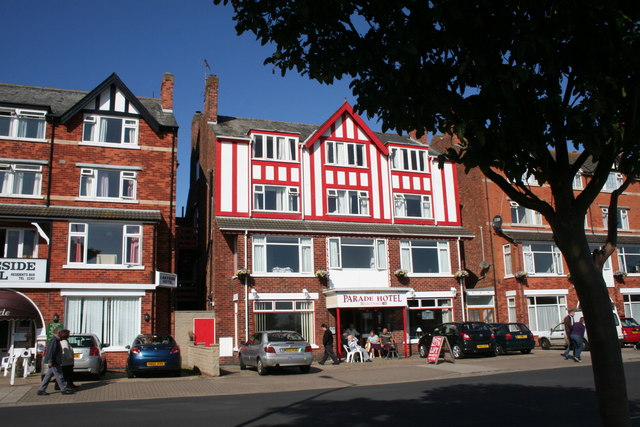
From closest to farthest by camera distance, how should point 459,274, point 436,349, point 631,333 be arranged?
point 436,349
point 631,333
point 459,274

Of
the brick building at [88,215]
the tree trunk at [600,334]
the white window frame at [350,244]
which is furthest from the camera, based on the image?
the white window frame at [350,244]

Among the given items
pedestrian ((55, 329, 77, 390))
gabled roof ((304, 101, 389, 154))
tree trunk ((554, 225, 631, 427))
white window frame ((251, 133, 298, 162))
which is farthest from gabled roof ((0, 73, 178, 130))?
tree trunk ((554, 225, 631, 427))

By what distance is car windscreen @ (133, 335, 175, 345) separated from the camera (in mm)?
18859

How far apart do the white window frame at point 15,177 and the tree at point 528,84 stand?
805 inches

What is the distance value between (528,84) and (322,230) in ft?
68.4

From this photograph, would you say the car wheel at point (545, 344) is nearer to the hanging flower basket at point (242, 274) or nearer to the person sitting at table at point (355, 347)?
the person sitting at table at point (355, 347)

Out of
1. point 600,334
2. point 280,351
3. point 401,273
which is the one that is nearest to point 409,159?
point 401,273

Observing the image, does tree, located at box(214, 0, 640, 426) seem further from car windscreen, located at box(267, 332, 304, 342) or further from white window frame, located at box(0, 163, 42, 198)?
white window frame, located at box(0, 163, 42, 198)

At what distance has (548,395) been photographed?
1224cm

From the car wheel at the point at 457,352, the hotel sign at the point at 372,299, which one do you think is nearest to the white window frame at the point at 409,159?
the hotel sign at the point at 372,299

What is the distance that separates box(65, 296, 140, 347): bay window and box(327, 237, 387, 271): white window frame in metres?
9.22

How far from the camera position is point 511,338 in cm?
2566

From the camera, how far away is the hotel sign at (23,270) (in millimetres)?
22219

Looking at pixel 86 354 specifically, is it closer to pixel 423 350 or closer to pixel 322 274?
pixel 322 274
